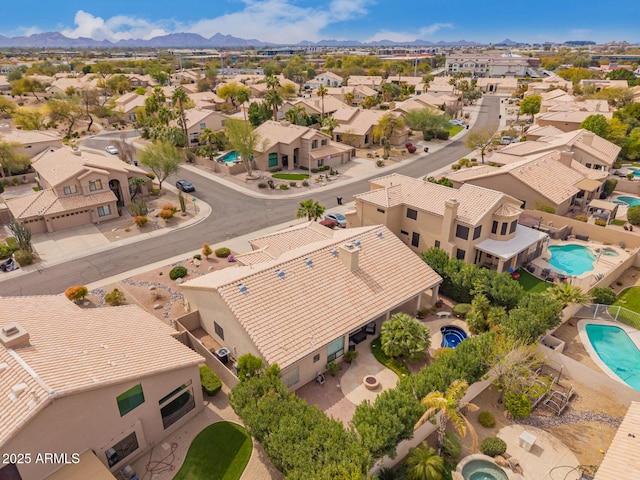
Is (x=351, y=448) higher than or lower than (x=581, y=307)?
higher

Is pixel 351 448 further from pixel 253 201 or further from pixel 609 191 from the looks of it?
pixel 609 191

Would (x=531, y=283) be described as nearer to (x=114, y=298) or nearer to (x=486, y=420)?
(x=486, y=420)

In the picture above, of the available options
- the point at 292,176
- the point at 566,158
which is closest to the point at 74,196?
the point at 292,176

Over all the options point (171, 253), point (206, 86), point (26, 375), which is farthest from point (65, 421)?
point (206, 86)

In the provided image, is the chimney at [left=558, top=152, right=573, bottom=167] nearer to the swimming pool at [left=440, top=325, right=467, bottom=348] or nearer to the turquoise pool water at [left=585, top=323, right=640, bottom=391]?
the turquoise pool water at [left=585, top=323, right=640, bottom=391]

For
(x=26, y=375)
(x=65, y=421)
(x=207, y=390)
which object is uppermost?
(x=26, y=375)

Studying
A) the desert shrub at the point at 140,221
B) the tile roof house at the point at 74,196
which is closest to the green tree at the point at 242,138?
the tile roof house at the point at 74,196
